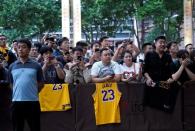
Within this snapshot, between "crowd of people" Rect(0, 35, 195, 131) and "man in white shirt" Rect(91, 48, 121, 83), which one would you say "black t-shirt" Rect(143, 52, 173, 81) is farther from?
"man in white shirt" Rect(91, 48, 121, 83)

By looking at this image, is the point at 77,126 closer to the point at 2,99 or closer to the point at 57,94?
the point at 57,94

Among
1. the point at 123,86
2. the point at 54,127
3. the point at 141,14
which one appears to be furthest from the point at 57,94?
the point at 141,14

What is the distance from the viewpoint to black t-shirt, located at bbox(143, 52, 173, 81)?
11.1m

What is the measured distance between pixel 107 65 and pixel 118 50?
130 cm

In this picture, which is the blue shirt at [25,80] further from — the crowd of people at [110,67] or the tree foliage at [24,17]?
the tree foliage at [24,17]

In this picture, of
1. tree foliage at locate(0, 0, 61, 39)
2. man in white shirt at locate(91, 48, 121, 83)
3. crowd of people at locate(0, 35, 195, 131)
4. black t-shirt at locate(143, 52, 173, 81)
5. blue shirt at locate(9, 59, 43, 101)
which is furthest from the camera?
tree foliage at locate(0, 0, 61, 39)

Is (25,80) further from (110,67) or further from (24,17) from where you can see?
(24,17)

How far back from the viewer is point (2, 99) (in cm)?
1106

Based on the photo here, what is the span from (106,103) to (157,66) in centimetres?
144

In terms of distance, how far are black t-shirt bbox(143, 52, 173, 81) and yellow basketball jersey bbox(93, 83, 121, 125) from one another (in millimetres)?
863

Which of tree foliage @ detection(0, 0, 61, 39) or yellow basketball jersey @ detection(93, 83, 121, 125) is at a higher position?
tree foliage @ detection(0, 0, 61, 39)

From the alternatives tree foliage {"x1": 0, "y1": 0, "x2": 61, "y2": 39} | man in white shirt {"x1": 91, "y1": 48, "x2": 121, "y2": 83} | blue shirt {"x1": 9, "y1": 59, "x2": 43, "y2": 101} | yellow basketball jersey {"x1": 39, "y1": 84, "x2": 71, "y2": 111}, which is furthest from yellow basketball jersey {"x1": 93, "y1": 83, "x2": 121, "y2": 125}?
tree foliage {"x1": 0, "y1": 0, "x2": 61, "y2": 39}

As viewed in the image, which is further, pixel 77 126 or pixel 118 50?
pixel 118 50

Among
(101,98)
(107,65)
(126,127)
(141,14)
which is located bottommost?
(126,127)
